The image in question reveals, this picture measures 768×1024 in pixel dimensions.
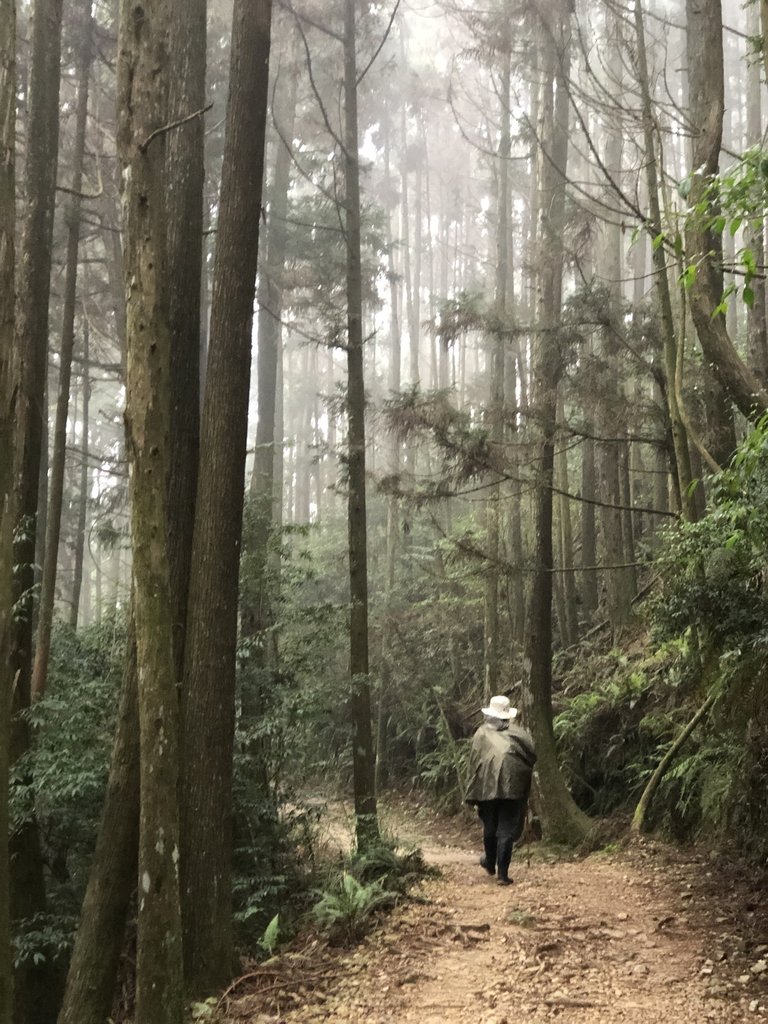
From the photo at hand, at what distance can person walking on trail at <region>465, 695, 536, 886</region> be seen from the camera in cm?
832

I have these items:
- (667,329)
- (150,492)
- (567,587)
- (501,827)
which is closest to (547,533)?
(667,329)

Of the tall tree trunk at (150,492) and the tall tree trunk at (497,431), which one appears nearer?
the tall tree trunk at (150,492)

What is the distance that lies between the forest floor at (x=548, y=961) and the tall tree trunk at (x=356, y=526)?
208 centimetres

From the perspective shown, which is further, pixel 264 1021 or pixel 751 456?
pixel 264 1021

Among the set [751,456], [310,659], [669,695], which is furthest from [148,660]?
[669,695]

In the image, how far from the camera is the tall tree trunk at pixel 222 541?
623cm

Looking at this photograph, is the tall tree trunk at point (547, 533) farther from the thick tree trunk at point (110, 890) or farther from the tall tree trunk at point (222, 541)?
the thick tree trunk at point (110, 890)

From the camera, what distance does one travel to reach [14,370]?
6.00 meters

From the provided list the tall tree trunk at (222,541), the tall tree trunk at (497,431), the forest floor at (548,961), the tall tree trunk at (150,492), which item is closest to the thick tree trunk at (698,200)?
the tall tree trunk at (497,431)

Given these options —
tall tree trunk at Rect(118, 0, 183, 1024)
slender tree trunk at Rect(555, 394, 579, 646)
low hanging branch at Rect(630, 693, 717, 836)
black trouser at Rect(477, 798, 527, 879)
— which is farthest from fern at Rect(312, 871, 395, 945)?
slender tree trunk at Rect(555, 394, 579, 646)

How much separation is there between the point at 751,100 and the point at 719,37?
53.3 ft

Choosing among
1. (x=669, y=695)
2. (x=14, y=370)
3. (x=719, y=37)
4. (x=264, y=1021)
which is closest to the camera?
(x=264, y=1021)

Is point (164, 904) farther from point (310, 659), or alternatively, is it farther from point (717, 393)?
point (717, 393)

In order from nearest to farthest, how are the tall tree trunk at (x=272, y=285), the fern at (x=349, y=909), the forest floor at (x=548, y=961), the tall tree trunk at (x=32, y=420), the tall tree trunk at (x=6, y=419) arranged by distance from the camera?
the forest floor at (x=548, y=961) → the tall tree trunk at (x=6, y=419) → the fern at (x=349, y=909) → the tall tree trunk at (x=32, y=420) → the tall tree trunk at (x=272, y=285)
